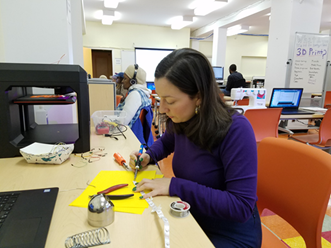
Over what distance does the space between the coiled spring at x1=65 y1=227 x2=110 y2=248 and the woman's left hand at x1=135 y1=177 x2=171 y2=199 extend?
0.63 ft

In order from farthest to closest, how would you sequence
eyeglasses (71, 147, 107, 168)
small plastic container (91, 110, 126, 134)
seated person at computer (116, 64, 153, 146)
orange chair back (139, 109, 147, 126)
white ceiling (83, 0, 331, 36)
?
white ceiling (83, 0, 331, 36) → orange chair back (139, 109, 147, 126) → seated person at computer (116, 64, 153, 146) → small plastic container (91, 110, 126, 134) → eyeglasses (71, 147, 107, 168)

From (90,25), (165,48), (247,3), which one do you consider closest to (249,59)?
(165,48)

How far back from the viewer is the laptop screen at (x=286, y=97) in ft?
11.0

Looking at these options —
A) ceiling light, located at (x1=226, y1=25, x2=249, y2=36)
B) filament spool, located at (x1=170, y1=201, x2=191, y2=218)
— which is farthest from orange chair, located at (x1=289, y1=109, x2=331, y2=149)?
ceiling light, located at (x1=226, y1=25, x2=249, y2=36)

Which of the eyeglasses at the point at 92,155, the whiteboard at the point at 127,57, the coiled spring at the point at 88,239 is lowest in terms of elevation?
the coiled spring at the point at 88,239

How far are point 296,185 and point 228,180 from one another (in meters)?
0.32

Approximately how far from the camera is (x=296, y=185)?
0.90 meters

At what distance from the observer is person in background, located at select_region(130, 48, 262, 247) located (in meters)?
0.76

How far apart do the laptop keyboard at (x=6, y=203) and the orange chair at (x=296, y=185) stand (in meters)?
0.92

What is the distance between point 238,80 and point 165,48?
141 inches

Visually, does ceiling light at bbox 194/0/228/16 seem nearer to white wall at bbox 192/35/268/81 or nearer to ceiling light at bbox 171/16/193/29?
ceiling light at bbox 171/16/193/29

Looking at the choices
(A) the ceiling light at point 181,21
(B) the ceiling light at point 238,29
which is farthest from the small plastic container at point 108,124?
(B) the ceiling light at point 238,29

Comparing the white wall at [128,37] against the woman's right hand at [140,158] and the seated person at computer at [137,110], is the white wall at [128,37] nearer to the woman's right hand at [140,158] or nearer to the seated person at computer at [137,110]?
the seated person at computer at [137,110]

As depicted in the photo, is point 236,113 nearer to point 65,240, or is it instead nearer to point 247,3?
point 65,240
